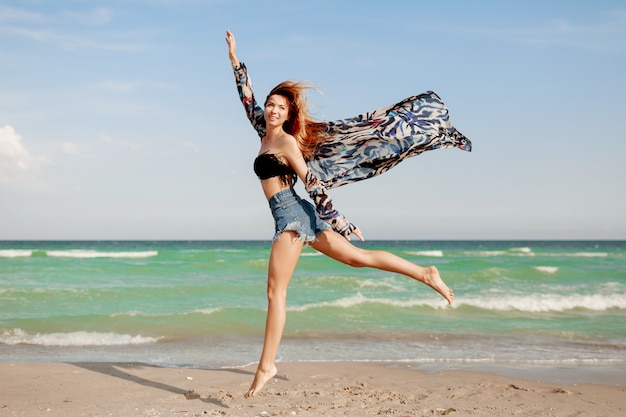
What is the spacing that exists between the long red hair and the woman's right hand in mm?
647

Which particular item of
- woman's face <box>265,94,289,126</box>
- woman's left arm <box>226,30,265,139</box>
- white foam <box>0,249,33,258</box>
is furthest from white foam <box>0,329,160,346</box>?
white foam <box>0,249,33,258</box>

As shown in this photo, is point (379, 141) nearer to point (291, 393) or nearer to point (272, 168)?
point (272, 168)

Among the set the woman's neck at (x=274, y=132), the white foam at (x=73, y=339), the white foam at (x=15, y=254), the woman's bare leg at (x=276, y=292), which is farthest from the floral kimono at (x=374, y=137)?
the white foam at (x=15, y=254)

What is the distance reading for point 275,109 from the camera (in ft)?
14.9

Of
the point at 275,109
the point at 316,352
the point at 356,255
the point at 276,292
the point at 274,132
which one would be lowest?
the point at 316,352

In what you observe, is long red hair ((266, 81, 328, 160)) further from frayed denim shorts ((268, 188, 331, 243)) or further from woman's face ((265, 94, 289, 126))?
frayed denim shorts ((268, 188, 331, 243))

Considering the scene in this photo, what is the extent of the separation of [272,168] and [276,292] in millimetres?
880

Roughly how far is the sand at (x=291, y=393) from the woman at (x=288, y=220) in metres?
0.53

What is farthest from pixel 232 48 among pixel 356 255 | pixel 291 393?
pixel 291 393

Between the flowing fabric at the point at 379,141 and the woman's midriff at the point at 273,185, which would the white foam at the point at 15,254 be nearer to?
the flowing fabric at the point at 379,141

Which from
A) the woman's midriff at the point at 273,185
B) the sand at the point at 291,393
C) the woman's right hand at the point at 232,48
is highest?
the woman's right hand at the point at 232,48

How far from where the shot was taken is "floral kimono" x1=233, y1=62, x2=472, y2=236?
5145 millimetres

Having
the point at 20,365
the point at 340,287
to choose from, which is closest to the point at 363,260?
the point at 20,365

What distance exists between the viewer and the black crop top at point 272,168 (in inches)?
175
